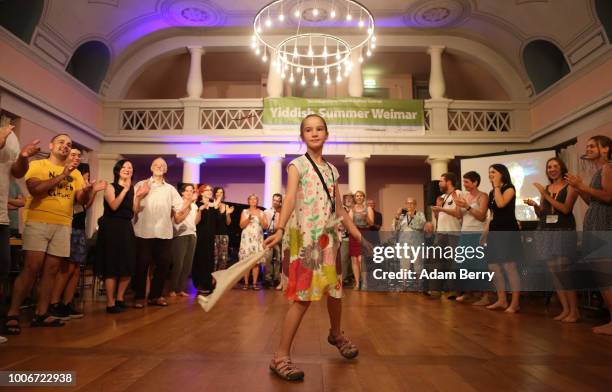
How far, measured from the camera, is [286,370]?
1738 millimetres

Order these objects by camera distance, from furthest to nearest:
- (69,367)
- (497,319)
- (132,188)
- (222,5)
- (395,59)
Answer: (395,59) < (222,5) < (132,188) < (497,319) < (69,367)

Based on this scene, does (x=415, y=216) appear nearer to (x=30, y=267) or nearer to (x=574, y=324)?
(x=574, y=324)

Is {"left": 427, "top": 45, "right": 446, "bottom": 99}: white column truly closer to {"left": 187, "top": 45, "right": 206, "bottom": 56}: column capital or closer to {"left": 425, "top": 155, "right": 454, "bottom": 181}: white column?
{"left": 425, "top": 155, "right": 454, "bottom": 181}: white column

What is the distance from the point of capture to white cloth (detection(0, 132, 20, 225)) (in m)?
2.46

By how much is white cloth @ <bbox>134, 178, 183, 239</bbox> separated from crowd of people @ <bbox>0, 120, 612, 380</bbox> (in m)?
0.01

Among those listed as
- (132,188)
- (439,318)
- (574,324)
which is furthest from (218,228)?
(574,324)

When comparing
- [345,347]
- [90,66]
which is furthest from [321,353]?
[90,66]

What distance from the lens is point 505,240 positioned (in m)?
3.93

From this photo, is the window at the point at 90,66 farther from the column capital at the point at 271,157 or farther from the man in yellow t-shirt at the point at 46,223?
the man in yellow t-shirt at the point at 46,223

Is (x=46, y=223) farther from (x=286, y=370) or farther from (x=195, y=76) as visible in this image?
(x=195, y=76)

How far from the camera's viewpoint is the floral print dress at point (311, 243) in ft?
6.30

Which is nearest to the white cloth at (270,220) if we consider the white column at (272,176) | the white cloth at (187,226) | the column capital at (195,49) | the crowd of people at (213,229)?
the crowd of people at (213,229)

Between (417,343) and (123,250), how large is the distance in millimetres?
2697

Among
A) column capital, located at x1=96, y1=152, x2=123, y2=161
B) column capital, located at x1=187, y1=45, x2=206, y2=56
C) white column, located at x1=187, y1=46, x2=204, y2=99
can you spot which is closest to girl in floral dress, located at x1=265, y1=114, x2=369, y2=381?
white column, located at x1=187, y1=46, x2=204, y2=99
